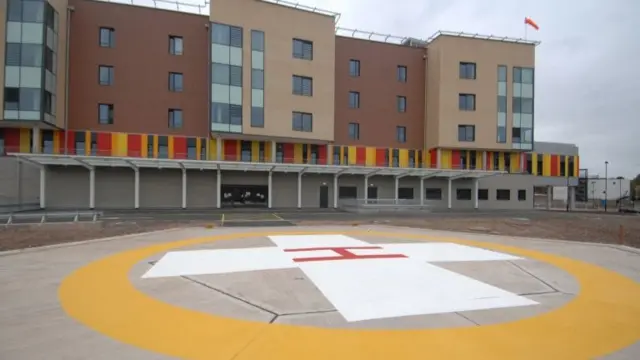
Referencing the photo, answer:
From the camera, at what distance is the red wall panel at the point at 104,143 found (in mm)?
34375

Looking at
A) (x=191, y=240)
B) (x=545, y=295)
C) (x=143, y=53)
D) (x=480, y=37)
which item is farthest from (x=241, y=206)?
(x=480, y=37)

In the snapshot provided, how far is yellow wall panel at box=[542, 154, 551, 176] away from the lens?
51844 millimetres

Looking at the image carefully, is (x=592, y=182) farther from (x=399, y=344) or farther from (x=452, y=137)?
(x=399, y=344)

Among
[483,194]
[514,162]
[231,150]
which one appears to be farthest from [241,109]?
[514,162]

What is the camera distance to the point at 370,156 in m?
42.9

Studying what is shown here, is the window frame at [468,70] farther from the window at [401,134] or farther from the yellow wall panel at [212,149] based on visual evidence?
the yellow wall panel at [212,149]

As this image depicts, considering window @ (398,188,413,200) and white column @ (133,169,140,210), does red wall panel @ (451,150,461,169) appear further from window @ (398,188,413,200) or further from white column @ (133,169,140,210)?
white column @ (133,169,140,210)

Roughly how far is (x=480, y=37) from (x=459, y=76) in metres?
5.76

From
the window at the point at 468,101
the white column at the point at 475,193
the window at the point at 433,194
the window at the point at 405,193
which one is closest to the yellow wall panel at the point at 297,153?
the window at the point at 405,193

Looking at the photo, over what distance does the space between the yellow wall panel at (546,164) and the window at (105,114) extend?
54496mm

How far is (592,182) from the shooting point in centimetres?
5969

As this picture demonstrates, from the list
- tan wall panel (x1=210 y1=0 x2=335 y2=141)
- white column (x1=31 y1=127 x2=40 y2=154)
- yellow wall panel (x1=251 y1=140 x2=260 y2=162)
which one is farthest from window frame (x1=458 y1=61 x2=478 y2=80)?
white column (x1=31 y1=127 x2=40 y2=154)

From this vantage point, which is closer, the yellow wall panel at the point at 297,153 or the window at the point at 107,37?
the window at the point at 107,37

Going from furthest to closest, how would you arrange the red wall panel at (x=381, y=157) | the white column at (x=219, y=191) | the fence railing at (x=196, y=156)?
the red wall panel at (x=381, y=157) → the white column at (x=219, y=191) → the fence railing at (x=196, y=156)
